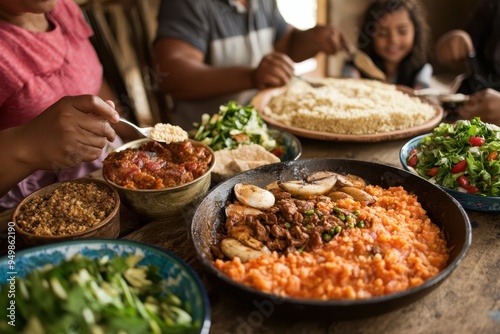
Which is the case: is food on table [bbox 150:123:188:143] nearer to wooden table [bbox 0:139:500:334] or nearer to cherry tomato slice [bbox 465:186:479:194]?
wooden table [bbox 0:139:500:334]

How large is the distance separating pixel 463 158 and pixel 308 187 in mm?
749

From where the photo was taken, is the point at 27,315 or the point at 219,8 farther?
the point at 219,8

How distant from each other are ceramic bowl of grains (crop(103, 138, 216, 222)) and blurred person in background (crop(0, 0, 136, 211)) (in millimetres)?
125

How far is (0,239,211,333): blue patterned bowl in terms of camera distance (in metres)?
1.25

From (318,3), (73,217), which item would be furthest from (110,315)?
(318,3)

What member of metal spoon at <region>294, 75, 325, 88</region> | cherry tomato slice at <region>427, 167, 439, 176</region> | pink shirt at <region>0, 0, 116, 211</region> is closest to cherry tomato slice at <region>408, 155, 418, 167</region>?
cherry tomato slice at <region>427, 167, 439, 176</region>

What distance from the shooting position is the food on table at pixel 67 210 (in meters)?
1.50

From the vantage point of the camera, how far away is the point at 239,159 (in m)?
2.19

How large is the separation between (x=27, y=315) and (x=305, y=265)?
2.80ft

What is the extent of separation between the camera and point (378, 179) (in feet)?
6.26

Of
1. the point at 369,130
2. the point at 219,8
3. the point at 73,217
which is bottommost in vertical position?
the point at 369,130

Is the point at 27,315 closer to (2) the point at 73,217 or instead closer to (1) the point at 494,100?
(2) the point at 73,217

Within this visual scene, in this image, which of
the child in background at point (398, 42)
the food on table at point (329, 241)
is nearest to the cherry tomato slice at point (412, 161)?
the food on table at point (329, 241)

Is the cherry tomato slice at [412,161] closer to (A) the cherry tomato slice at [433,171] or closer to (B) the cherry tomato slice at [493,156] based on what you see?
(A) the cherry tomato slice at [433,171]
